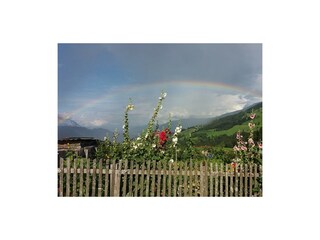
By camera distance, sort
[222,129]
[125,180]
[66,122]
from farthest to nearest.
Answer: [222,129] < [66,122] < [125,180]

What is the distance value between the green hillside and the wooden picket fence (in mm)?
623

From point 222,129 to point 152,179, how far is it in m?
1.61

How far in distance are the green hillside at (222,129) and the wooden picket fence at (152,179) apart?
2.04 feet

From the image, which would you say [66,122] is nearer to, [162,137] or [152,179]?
[162,137]

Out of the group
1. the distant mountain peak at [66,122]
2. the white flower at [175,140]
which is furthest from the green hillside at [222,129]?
the distant mountain peak at [66,122]

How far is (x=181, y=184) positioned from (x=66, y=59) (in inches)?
111

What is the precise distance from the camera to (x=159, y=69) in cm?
639

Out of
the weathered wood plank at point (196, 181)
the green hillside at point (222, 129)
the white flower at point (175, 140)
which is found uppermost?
the green hillside at point (222, 129)

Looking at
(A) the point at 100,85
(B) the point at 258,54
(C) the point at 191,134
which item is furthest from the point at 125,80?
(B) the point at 258,54

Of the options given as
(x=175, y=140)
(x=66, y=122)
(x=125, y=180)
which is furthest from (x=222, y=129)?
(x=66, y=122)

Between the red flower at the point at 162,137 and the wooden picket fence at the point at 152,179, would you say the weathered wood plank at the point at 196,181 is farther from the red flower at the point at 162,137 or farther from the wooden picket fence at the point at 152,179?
the red flower at the point at 162,137

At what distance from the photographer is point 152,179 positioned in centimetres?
586

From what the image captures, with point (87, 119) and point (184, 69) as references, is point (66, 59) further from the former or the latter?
point (184, 69)

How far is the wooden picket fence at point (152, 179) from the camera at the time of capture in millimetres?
5844
